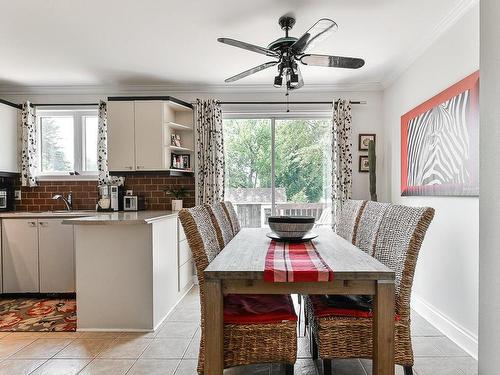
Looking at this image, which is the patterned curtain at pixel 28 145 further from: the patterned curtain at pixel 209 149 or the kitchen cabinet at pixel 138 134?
the patterned curtain at pixel 209 149

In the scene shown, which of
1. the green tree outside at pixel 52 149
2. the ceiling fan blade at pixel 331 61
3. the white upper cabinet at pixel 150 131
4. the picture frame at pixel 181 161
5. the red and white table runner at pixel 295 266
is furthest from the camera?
the green tree outside at pixel 52 149

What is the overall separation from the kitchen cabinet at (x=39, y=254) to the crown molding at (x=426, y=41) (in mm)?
3910

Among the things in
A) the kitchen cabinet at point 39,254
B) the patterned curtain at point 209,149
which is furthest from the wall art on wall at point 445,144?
the kitchen cabinet at point 39,254

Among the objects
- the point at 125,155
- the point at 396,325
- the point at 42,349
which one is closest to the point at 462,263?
the point at 396,325

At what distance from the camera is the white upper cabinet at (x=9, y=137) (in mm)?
3875

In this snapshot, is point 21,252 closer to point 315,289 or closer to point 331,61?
point 315,289

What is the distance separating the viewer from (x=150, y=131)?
3.86 metres

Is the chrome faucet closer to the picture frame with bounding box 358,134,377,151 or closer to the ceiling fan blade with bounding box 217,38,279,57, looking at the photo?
the ceiling fan blade with bounding box 217,38,279,57

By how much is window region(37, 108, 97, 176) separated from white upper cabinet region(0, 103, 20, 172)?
10.8 inches

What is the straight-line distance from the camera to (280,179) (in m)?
4.42

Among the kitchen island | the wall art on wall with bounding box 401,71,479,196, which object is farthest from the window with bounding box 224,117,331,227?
the kitchen island

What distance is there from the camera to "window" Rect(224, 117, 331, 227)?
4.39 meters

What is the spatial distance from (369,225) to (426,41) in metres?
1.82

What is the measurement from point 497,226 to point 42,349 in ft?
9.57
